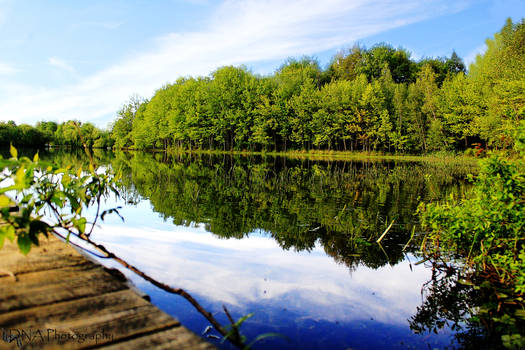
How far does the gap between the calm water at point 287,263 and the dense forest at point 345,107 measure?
117 feet

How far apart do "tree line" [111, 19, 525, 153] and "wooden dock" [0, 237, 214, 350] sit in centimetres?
4383

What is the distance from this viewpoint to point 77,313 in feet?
7.37

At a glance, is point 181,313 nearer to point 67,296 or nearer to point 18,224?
point 67,296

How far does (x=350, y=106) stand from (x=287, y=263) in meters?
56.9

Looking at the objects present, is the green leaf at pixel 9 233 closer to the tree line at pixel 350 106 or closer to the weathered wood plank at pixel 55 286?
the weathered wood plank at pixel 55 286

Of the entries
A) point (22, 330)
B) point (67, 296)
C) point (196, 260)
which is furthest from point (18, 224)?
point (196, 260)

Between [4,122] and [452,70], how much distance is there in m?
104

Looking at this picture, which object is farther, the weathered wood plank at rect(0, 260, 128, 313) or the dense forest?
the dense forest

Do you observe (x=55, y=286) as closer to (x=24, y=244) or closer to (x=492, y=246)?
(x=24, y=244)

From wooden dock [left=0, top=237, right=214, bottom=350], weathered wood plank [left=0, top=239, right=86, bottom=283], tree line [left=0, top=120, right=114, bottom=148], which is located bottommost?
wooden dock [left=0, top=237, right=214, bottom=350]

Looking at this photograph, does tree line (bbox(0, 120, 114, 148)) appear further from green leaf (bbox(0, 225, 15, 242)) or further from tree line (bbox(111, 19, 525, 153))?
green leaf (bbox(0, 225, 15, 242))

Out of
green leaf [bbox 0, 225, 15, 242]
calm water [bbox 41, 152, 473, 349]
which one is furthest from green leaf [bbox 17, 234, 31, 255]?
calm water [bbox 41, 152, 473, 349]

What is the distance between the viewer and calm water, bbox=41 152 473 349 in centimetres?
412

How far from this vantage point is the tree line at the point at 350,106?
47656mm
